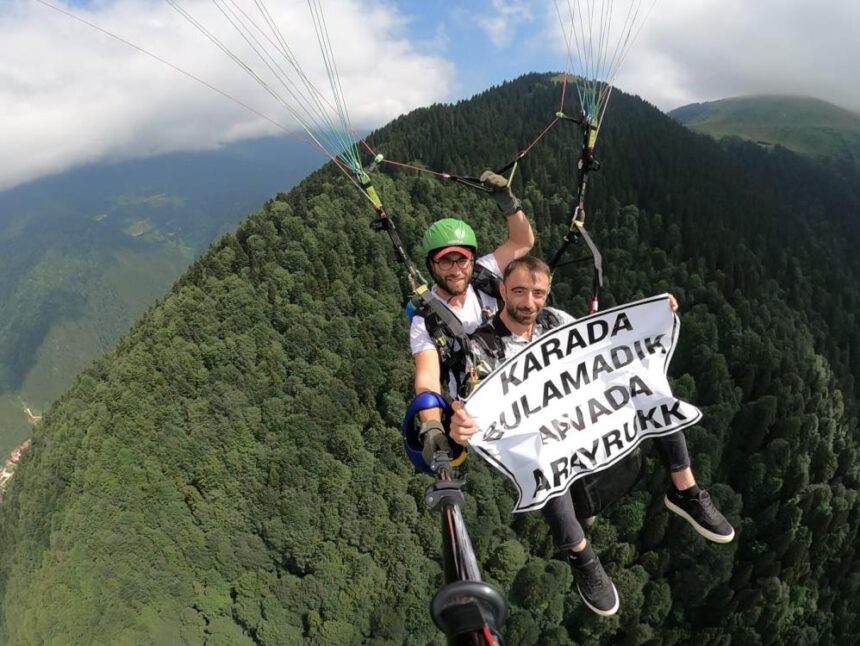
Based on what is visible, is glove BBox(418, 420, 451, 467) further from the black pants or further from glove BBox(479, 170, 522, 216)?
glove BBox(479, 170, 522, 216)

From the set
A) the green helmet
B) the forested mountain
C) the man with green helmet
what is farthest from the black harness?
the forested mountain

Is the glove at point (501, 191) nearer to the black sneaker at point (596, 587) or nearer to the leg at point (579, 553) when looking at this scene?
the leg at point (579, 553)

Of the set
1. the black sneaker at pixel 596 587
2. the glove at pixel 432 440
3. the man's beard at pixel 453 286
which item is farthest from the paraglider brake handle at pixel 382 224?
the black sneaker at pixel 596 587

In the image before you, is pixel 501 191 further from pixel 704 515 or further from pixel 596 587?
pixel 596 587

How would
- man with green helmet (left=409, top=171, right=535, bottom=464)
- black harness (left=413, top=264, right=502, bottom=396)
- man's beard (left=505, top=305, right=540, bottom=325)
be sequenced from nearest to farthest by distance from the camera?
man with green helmet (left=409, top=171, right=535, bottom=464), man's beard (left=505, top=305, right=540, bottom=325), black harness (left=413, top=264, right=502, bottom=396)

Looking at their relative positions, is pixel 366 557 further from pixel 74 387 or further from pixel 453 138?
pixel 453 138

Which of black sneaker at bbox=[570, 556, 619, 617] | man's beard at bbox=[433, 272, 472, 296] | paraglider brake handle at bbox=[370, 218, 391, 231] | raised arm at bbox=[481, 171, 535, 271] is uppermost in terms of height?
paraglider brake handle at bbox=[370, 218, 391, 231]

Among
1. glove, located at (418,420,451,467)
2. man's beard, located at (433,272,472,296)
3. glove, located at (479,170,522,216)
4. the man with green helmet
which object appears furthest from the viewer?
glove, located at (479,170,522,216)

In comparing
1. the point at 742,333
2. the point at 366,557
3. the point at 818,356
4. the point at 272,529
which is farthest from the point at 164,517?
the point at 818,356
